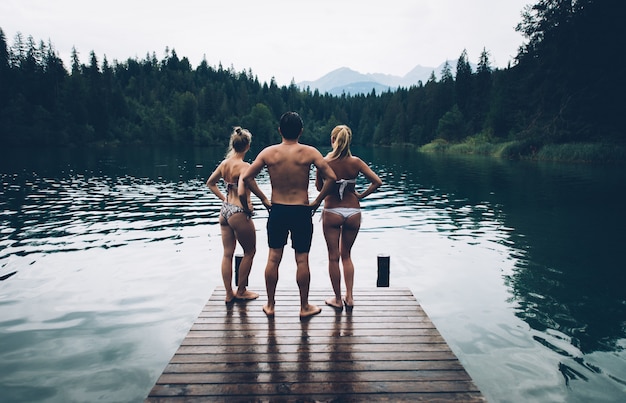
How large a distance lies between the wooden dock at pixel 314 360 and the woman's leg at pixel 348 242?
0.36m

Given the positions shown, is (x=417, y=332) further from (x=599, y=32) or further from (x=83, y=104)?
(x=83, y=104)

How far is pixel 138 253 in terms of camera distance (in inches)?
496

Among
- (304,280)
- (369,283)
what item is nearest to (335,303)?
(304,280)

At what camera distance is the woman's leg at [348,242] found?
5977mm

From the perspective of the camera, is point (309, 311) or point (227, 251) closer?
point (309, 311)


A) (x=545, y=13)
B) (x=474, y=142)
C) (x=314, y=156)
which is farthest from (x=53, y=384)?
(x=474, y=142)

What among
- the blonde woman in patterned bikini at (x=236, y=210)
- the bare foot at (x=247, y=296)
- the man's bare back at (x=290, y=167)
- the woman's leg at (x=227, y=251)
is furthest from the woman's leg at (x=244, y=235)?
the man's bare back at (x=290, y=167)

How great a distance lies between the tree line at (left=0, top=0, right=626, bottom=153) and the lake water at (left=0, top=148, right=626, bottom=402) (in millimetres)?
32292

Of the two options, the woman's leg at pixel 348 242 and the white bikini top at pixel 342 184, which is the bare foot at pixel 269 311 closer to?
the woman's leg at pixel 348 242

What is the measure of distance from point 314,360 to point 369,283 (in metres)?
6.00

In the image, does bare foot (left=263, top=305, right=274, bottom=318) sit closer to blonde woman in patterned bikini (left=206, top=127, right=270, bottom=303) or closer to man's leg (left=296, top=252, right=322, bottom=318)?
man's leg (left=296, top=252, right=322, bottom=318)

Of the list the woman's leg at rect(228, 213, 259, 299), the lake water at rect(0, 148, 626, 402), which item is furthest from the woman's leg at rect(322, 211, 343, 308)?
the lake water at rect(0, 148, 626, 402)

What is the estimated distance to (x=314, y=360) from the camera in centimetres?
A: 471

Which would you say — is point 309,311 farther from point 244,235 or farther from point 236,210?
point 236,210
